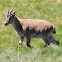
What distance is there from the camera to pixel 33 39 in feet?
44.0

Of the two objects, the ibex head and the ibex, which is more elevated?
the ibex head

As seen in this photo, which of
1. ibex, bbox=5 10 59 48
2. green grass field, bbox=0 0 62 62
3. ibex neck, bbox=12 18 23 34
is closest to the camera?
green grass field, bbox=0 0 62 62

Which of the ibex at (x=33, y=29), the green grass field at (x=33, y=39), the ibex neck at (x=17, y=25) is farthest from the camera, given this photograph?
the ibex neck at (x=17, y=25)

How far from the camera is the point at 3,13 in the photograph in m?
17.8

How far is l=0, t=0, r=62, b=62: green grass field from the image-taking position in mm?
8567

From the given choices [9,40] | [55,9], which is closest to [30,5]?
[55,9]

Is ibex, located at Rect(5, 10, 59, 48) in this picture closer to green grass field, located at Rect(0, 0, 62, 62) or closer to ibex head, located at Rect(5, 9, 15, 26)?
ibex head, located at Rect(5, 9, 15, 26)

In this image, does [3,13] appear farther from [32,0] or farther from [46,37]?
[46,37]

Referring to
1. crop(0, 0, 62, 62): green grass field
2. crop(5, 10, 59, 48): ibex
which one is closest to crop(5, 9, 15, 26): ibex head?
crop(5, 10, 59, 48): ibex

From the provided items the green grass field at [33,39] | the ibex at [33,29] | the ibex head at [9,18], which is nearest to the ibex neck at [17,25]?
the ibex at [33,29]

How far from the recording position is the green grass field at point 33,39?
857 cm

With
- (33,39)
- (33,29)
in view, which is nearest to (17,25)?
(33,29)

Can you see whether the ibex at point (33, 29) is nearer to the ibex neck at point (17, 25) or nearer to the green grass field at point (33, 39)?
the ibex neck at point (17, 25)

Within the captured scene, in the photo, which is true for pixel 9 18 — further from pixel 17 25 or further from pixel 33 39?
pixel 33 39
